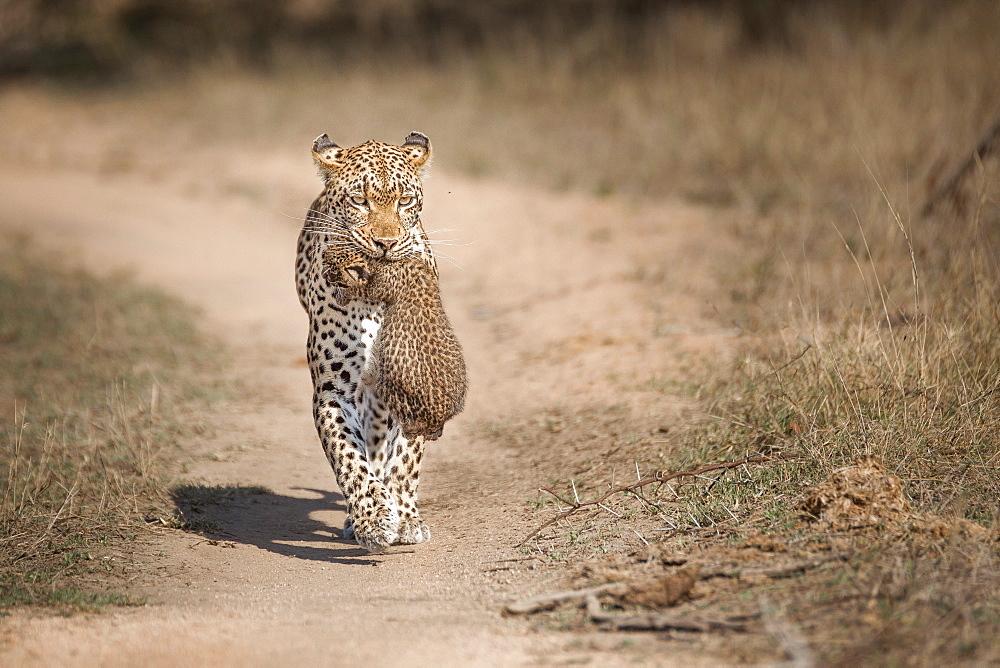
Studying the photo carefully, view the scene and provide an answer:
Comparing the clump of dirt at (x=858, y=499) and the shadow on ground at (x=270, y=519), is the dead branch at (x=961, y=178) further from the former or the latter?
the shadow on ground at (x=270, y=519)

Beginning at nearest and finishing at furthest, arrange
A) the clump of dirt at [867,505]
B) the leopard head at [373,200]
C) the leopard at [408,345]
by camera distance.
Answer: the clump of dirt at [867,505] → the leopard at [408,345] → the leopard head at [373,200]

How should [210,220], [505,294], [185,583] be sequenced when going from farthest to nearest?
[210,220] < [505,294] < [185,583]

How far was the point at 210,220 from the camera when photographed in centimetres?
1295

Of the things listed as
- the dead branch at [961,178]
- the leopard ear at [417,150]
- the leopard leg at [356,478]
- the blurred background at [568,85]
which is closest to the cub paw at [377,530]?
the leopard leg at [356,478]

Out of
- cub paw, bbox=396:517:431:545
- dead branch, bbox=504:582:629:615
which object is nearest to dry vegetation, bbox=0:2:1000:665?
dead branch, bbox=504:582:629:615

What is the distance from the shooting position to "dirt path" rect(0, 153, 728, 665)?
3.70 meters

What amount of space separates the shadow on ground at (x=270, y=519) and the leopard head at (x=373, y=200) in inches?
57.9

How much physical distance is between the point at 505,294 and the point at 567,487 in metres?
4.75

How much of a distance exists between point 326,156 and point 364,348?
1011 millimetres

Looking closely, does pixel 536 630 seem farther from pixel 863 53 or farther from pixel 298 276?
pixel 863 53

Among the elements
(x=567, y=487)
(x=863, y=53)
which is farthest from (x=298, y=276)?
(x=863, y=53)

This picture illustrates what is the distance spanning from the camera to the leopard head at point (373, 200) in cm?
482

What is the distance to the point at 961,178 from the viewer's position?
26.3 ft

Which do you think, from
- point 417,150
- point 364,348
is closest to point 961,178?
point 417,150
